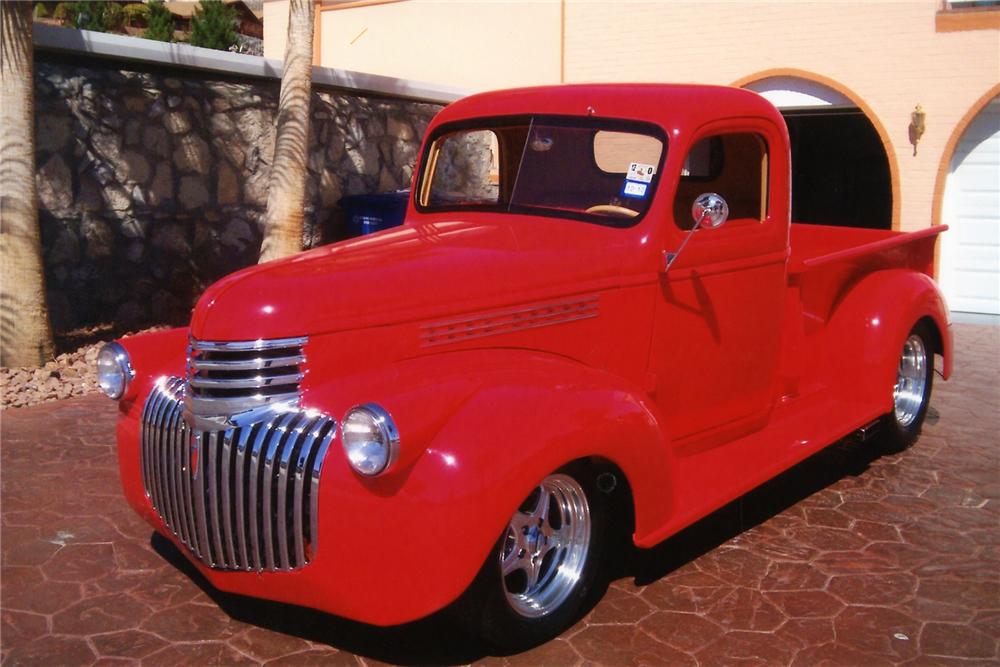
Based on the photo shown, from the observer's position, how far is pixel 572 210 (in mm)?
4148

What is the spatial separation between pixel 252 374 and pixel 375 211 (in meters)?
6.35

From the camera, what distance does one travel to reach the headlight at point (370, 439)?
287cm

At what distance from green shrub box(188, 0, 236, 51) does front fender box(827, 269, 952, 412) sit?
66.9 ft

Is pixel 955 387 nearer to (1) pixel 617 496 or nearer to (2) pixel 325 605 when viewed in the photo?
(1) pixel 617 496

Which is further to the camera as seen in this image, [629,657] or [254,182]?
[254,182]

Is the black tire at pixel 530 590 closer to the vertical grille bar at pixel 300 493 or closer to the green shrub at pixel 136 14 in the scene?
the vertical grille bar at pixel 300 493

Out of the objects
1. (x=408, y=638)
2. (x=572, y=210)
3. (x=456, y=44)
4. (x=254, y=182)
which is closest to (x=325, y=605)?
(x=408, y=638)

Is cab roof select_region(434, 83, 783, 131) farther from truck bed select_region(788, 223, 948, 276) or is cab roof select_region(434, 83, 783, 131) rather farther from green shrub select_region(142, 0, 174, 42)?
green shrub select_region(142, 0, 174, 42)

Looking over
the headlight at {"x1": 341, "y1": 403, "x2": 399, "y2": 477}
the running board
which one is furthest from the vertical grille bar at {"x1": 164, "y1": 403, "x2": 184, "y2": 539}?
the running board

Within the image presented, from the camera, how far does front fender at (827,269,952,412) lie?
509 cm

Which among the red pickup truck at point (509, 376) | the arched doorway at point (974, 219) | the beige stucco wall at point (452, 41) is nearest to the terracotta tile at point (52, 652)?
the red pickup truck at point (509, 376)

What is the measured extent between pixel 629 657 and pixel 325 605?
1.05m

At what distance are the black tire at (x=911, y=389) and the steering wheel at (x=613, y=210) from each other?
7.72ft

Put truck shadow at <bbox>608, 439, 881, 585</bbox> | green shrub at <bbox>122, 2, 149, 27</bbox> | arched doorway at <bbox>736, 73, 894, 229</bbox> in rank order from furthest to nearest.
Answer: green shrub at <bbox>122, 2, 149, 27</bbox> → arched doorway at <bbox>736, 73, 894, 229</bbox> → truck shadow at <bbox>608, 439, 881, 585</bbox>
